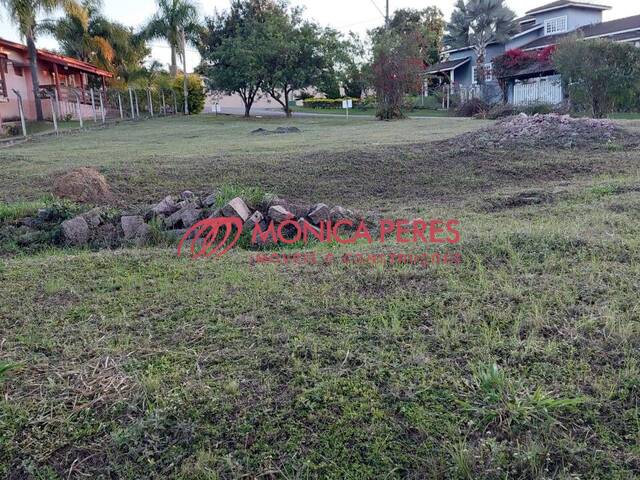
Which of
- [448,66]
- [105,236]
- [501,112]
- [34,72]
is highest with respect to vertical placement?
[448,66]

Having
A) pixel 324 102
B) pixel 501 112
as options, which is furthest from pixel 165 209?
pixel 324 102

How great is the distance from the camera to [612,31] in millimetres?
29609

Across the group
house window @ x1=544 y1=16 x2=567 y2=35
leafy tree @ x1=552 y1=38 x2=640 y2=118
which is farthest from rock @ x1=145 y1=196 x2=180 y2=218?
house window @ x1=544 y1=16 x2=567 y2=35

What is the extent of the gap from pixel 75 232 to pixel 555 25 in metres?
36.6

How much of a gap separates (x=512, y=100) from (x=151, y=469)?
1205 inches

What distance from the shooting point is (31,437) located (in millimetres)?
2154

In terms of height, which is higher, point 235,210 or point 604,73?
point 604,73

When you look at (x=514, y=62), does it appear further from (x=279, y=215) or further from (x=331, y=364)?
(x=331, y=364)

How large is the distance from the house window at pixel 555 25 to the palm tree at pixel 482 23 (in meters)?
2.91

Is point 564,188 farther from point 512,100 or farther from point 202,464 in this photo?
point 512,100

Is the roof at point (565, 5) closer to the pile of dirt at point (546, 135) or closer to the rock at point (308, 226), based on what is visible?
the pile of dirt at point (546, 135)

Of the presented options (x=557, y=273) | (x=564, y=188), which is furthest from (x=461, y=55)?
(x=557, y=273)

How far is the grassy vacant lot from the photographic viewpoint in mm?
2027

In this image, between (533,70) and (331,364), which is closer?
(331,364)
